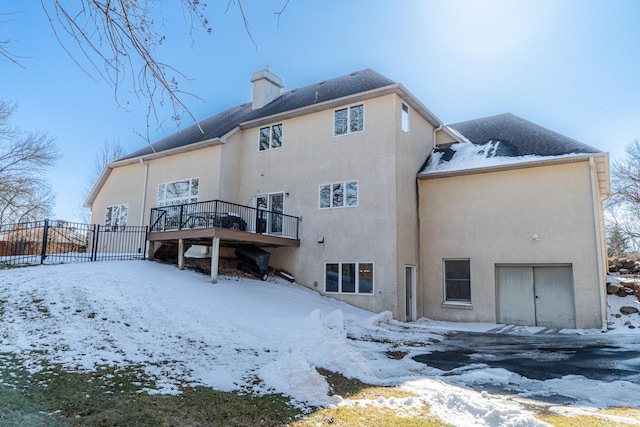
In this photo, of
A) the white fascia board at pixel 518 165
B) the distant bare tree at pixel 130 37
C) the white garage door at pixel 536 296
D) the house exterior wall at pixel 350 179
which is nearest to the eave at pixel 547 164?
the white fascia board at pixel 518 165

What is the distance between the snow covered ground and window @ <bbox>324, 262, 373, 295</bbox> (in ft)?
5.59

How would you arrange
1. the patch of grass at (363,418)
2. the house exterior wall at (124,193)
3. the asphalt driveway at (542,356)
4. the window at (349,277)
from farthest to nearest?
the house exterior wall at (124,193) → the window at (349,277) → the asphalt driveway at (542,356) → the patch of grass at (363,418)

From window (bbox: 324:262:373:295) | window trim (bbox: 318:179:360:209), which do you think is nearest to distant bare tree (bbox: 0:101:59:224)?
window trim (bbox: 318:179:360:209)

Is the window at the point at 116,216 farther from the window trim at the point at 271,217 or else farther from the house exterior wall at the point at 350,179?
the window trim at the point at 271,217

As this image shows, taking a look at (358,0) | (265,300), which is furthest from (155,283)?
(358,0)

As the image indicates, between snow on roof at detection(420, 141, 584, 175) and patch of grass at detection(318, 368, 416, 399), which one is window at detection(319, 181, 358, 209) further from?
patch of grass at detection(318, 368, 416, 399)

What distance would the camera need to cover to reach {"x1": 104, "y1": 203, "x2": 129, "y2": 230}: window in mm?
20641

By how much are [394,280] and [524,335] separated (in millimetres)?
4038

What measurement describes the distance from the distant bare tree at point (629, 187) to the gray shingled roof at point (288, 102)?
21659 millimetres

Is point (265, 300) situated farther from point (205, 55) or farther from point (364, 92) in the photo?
point (205, 55)

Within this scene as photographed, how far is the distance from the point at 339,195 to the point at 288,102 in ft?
17.8

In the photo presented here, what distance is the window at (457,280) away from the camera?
14789mm

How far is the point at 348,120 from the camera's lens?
50.8ft

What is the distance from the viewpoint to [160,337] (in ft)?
25.0
